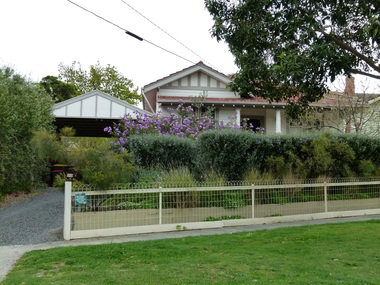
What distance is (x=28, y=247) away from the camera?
707 centimetres

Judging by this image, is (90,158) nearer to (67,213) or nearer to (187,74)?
(67,213)

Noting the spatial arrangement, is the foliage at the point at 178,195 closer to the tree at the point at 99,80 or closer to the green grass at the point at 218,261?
the green grass at the point at 218,261

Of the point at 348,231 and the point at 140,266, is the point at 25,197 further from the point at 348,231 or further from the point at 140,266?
the point at 348,231

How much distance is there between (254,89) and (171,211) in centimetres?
346

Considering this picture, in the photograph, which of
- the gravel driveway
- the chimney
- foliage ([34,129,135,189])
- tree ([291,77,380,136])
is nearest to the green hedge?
foliage ([34,129,135,189])

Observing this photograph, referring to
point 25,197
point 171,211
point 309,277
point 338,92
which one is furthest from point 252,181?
point 338,92

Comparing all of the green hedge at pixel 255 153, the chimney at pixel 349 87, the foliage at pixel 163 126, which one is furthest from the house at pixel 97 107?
the chimney at pixel 349 87

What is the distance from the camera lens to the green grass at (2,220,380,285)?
4.69 m

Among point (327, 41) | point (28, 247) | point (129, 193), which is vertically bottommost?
point (28, 247)

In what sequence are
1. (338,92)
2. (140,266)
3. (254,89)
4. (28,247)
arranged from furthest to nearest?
(338,92)
(254,89)
(28,247)
(140,266)

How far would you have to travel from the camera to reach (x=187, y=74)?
1956 centimetres

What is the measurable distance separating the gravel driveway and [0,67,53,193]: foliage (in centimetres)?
114

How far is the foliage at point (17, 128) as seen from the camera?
39.9ft

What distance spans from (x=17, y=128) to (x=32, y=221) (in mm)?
4753
